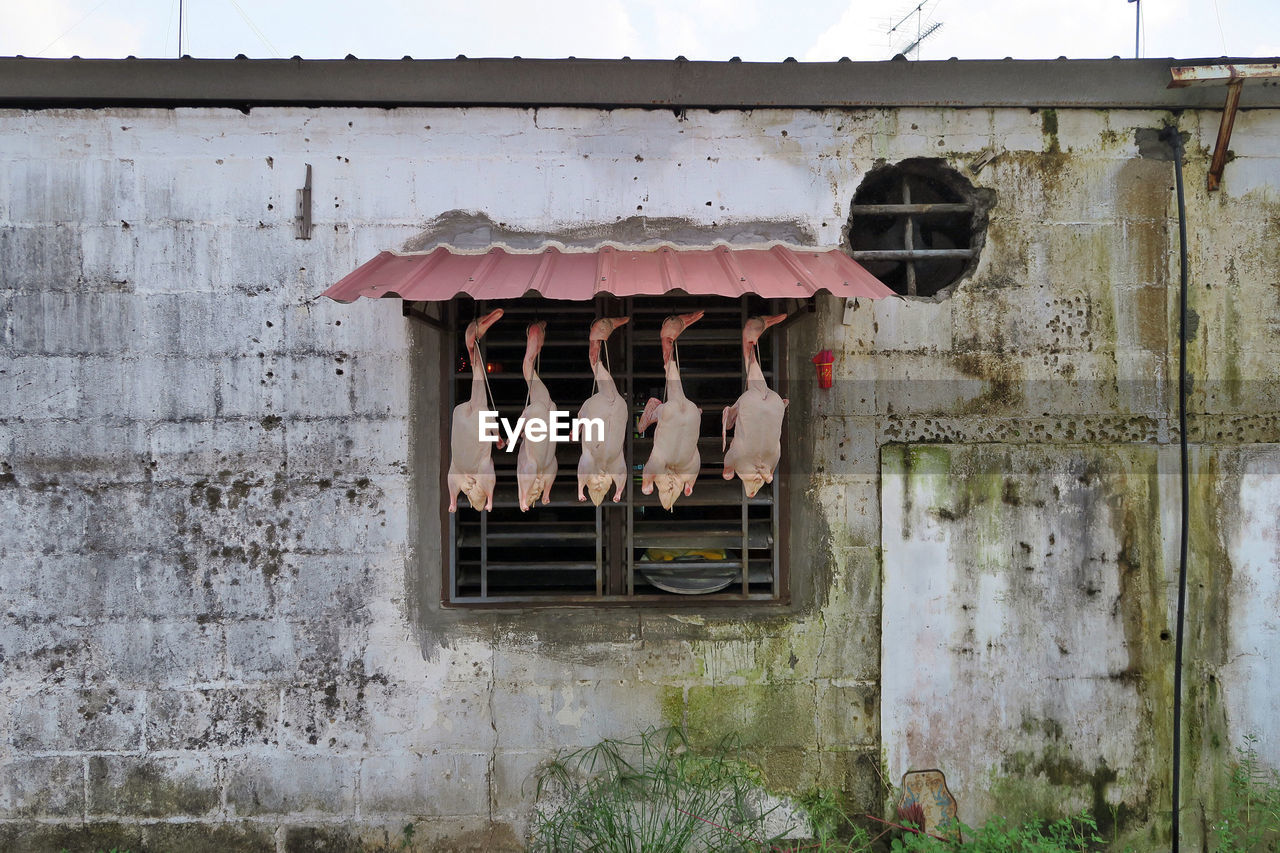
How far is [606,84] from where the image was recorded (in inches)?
157

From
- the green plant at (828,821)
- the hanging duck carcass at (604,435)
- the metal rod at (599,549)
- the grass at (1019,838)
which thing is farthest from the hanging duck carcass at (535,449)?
the grass at (1019,838)

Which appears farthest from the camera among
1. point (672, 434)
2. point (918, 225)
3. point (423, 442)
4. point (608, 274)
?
point (918, 225)

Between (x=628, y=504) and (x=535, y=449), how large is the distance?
26.4 inches

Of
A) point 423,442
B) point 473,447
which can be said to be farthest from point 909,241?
point 423,442

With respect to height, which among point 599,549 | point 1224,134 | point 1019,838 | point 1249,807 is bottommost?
point 1019,838

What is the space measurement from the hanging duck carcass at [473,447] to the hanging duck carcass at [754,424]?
126cm

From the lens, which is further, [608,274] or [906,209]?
[906,209]

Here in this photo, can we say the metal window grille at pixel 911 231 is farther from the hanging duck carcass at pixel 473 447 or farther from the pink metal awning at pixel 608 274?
the hanging duck carcass at pixel 473 447

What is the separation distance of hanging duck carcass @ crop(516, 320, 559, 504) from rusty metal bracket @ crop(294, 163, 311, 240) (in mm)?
1458

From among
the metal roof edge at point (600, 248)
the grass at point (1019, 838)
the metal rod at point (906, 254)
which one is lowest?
the grass at point (1019, 838)

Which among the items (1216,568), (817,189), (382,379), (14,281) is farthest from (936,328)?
(14,281)

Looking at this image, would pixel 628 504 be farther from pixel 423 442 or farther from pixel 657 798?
pixel 657 798

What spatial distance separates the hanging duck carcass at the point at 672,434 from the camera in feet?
11.9

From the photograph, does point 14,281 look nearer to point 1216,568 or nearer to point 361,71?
point 361,71
